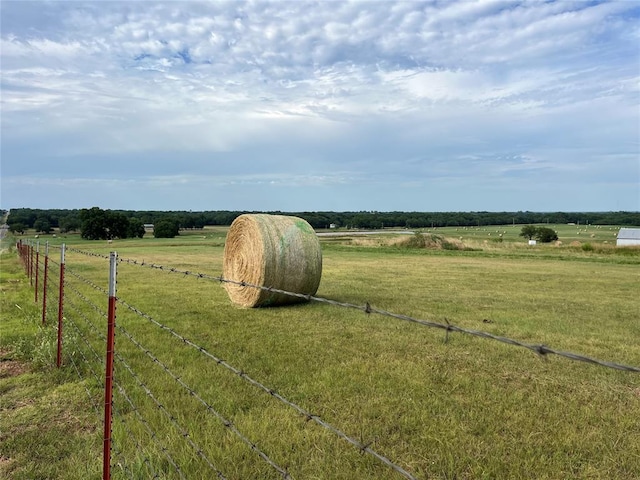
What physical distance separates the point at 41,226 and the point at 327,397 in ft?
257

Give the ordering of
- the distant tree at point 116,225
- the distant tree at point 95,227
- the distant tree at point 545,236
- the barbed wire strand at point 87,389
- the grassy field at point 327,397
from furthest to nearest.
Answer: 1. the distant tree at point 116,225
2. the distant tree at point 95,227
3. the distant tree at point 545,236
4. the barbed wire strand at point 87,389
5. the grassy field at point 327,397

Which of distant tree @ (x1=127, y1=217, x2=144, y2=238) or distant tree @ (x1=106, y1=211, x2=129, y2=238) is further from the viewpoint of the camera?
distant tree @ (x1=127, y1=217, x2=144, y2=238)

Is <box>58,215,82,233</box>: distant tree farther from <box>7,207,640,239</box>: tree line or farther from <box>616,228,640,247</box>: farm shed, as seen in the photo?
<box>616,228,640,247</box>: farm shed

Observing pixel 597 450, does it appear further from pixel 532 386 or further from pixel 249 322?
pixel 249 322

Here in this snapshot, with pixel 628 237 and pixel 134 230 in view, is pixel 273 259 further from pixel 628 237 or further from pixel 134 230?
pixel 134 230

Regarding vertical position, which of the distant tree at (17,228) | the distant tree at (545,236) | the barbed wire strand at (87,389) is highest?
the distant tree at (545,236)

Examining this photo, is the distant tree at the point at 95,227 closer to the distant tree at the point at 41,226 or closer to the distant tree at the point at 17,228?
the distant tree at the point at 41,226

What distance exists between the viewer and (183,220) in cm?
8025

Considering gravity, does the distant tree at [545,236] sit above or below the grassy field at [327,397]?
above

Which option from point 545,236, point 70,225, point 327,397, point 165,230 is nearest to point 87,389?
point 327,397

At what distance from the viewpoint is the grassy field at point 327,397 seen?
12.0 ft

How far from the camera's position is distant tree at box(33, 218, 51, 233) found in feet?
232

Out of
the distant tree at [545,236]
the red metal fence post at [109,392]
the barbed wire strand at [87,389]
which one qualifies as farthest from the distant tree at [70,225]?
the red metal fence post at [109,392]

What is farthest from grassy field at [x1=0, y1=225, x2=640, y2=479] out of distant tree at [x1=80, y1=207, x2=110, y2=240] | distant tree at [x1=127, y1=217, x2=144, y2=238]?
distant tree at [x1=127, y1=217, x2=144, y2=238]
